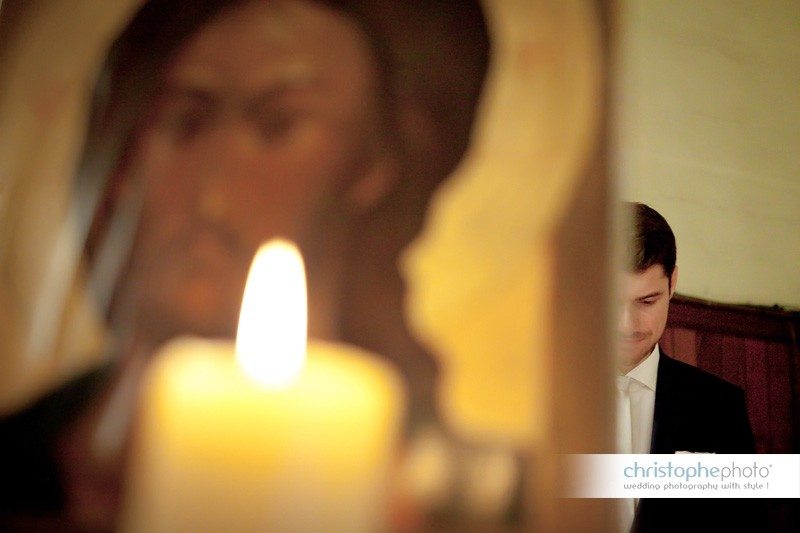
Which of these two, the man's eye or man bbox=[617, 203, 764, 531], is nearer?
man bbox=[617, 203, 764, 531]

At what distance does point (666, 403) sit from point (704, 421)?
50 millimetres

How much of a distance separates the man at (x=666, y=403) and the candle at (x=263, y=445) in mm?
416

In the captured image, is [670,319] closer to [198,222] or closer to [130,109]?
[198,222]

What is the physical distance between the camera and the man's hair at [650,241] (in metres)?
0.89

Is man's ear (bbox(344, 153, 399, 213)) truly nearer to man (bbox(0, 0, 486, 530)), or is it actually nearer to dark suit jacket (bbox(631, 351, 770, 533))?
man (bbox(0, 0, 486, 530))

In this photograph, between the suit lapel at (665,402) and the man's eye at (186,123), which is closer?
the suit lapel at (665,402)

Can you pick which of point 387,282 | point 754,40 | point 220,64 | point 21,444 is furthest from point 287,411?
point 754,40

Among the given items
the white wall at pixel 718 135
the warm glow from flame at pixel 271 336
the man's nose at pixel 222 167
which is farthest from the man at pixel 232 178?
the warm glow from flame at pixel 271 336

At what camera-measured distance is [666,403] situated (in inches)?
33.7

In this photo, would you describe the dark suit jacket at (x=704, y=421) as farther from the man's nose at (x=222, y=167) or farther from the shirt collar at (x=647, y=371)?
the man's nose at (x=222, y=167)

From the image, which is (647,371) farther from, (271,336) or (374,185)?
(271,336)

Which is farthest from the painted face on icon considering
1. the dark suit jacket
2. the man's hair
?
the dark suit jacket

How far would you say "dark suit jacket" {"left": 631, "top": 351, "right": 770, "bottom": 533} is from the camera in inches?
32.7

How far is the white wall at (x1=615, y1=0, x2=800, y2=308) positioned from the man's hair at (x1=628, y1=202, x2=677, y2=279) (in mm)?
13
